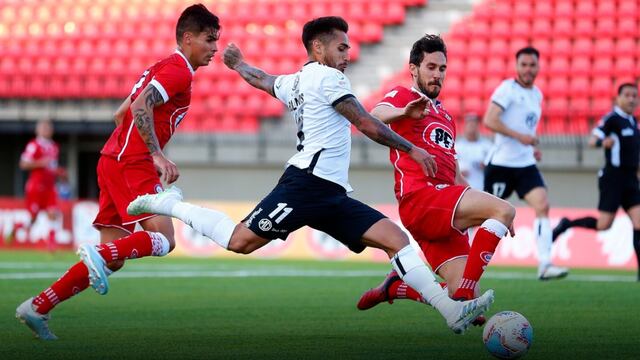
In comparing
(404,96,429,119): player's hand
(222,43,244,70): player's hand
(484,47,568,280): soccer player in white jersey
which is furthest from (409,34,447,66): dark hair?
(484,47,568,280): soccer player in white jersey

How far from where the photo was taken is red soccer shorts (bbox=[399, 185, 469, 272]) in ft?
25.5

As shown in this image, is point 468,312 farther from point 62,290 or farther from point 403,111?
point 62,290

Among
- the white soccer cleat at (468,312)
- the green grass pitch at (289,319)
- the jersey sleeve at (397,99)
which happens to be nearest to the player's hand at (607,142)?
the green grass pitch at (289,319)

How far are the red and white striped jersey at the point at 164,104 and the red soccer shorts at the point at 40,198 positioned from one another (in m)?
13.1

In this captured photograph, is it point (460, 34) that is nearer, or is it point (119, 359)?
point (119, 359)

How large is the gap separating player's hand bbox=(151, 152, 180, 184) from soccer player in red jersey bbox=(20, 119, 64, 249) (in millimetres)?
13370

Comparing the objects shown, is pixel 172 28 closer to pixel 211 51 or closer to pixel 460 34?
pixel 460 34

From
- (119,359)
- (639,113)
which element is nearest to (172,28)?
(639,113)

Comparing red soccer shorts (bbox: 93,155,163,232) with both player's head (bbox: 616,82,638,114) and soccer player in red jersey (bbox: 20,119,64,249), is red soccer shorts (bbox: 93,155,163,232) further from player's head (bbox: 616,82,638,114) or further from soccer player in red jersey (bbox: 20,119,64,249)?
soccer player in red jersey (bbox: 20,119,64,249)

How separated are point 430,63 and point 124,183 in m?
2.41

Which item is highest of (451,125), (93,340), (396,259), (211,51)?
(211,51)

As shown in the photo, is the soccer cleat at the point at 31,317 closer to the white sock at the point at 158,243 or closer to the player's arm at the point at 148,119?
the white sock at the point at 158,243

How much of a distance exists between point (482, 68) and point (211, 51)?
1602cm

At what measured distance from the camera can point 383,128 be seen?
23.4ft
